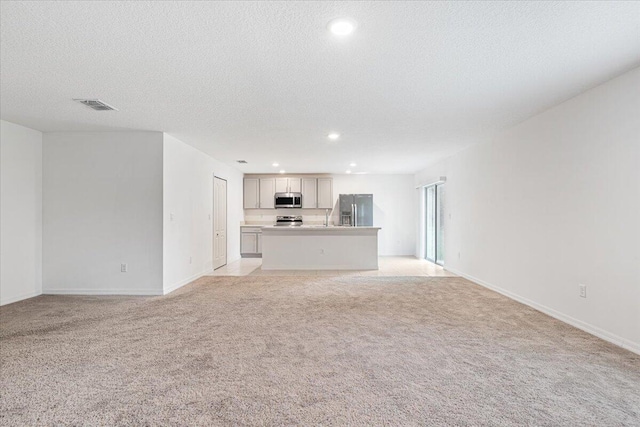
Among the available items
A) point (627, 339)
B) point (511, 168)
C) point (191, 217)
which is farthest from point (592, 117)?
point (191, 217)

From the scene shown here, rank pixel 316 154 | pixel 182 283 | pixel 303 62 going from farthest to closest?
pixel 316 154, pixel 182 283, pixel 303 62

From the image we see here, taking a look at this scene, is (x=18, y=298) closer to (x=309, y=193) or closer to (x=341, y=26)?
(x=341, y=26)

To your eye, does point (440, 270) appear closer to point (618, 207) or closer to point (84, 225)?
point (618, 207)

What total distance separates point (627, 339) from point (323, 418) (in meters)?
2.85

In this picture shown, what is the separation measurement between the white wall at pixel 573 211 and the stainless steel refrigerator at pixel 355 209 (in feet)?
14.3

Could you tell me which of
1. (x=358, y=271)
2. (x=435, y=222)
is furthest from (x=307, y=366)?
(x=435, y=222)

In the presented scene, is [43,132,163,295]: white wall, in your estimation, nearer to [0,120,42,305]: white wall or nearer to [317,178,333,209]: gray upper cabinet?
[0,120,42,305]: white wall

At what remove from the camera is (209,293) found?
512 centimetres

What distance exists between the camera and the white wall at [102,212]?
5.09 meters

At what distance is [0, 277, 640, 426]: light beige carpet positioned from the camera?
1987 millimetres

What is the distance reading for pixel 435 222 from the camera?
843 cm

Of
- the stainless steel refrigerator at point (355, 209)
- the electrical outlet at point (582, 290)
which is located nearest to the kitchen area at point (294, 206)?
the stainless steel refrigerator at point (355, 209)

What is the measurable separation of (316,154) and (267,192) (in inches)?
136

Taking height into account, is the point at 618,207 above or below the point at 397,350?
above
